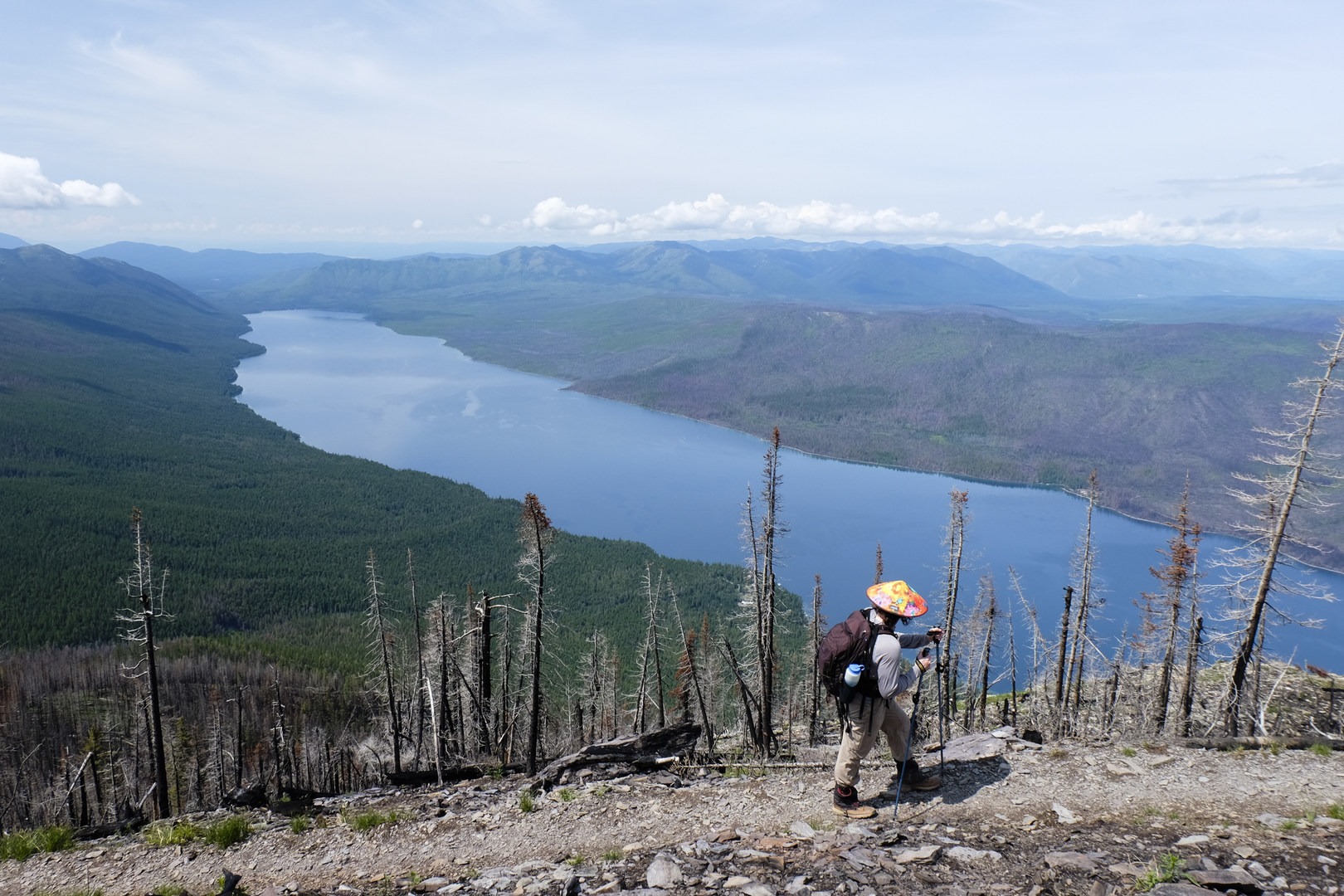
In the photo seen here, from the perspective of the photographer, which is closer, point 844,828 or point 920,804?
point 844,828

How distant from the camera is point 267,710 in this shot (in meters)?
55.3

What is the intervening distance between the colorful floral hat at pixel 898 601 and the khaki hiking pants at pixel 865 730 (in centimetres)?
118

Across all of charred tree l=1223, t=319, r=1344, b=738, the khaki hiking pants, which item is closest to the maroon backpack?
the khaki hiking pants

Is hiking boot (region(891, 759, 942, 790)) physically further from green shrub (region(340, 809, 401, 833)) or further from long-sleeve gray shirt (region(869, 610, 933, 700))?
green shrub (region(340, 809, 401, 833))

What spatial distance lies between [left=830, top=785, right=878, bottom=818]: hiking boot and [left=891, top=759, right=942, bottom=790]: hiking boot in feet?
2.69

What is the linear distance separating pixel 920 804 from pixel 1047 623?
92.8 meters

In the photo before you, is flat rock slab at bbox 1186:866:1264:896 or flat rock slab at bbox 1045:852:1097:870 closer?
flat rock slab at bbox 1186:866:1264:896

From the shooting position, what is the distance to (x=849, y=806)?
9.32 meters

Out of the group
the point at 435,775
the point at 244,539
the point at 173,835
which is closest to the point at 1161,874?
the point at 435,775

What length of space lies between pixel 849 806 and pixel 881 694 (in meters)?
1.66

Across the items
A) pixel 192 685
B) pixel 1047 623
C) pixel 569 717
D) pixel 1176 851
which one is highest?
pixel 1176 851

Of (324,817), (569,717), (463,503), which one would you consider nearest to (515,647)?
(569,717)

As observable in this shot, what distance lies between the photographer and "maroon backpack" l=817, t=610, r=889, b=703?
883 centimetres

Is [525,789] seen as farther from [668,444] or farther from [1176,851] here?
[668,444]
